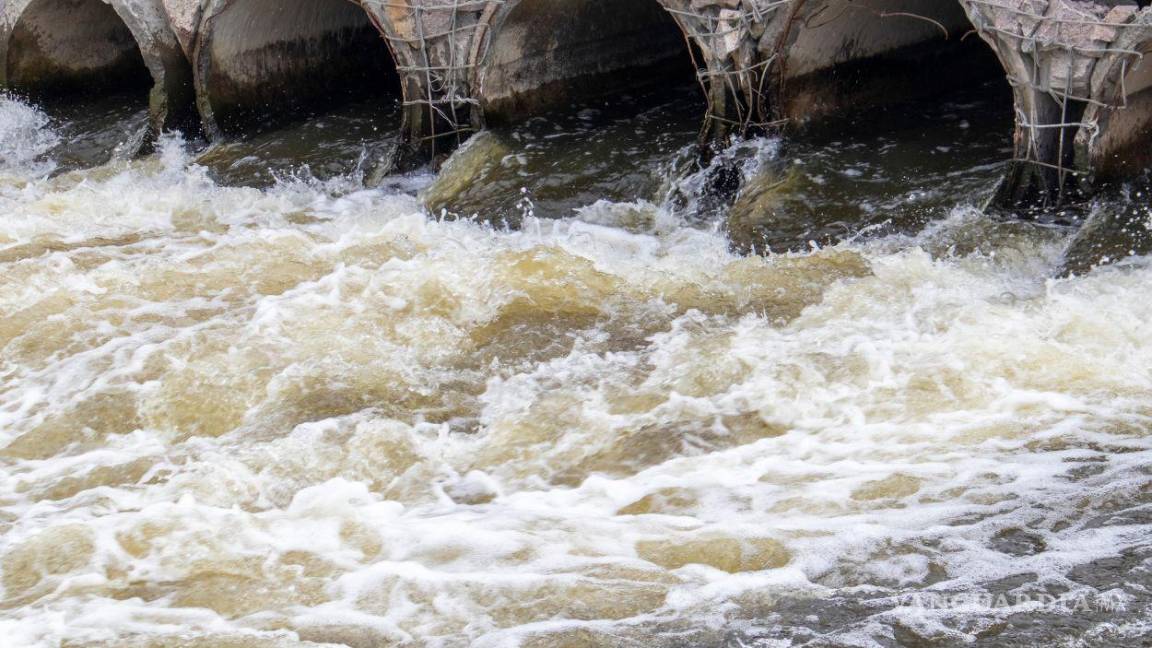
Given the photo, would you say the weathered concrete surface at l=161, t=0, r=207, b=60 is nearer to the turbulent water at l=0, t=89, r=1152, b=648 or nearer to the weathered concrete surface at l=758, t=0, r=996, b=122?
the turbulent water at l=0, t=89, r=1152, b=648

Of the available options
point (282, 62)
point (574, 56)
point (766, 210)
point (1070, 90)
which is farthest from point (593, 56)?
point (1070, 90)

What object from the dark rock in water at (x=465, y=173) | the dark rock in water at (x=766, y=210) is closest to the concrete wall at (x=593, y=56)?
the dark rock in water at (x=465, y=173)

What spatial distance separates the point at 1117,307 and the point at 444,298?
318cm

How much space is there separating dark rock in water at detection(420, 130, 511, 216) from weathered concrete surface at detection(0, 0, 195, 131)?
267 centimetres

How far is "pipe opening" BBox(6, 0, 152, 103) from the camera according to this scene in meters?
10.7

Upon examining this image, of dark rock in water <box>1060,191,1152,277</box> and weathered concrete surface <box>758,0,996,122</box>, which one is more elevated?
weathered concrete surface <box>758,0,996,122</box>

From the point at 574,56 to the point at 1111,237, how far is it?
4320 mm

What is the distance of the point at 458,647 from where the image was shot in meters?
3.72

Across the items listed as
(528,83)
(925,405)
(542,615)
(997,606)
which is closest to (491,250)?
(528,83)

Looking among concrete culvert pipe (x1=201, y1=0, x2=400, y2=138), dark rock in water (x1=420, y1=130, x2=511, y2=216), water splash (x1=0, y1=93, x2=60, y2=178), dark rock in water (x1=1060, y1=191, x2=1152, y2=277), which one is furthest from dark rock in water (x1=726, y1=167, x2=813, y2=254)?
water splash (x1=0, y1=93, x2=60, y2=178)

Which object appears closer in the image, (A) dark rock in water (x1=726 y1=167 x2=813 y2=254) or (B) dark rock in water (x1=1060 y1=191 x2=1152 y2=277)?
(B) dark rock in water (x1=1060 y1=191 x2=1152 y2=277)

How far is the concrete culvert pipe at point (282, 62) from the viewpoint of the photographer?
966cm

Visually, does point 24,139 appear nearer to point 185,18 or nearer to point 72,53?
point 72,53

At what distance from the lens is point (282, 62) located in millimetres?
→ 10188
